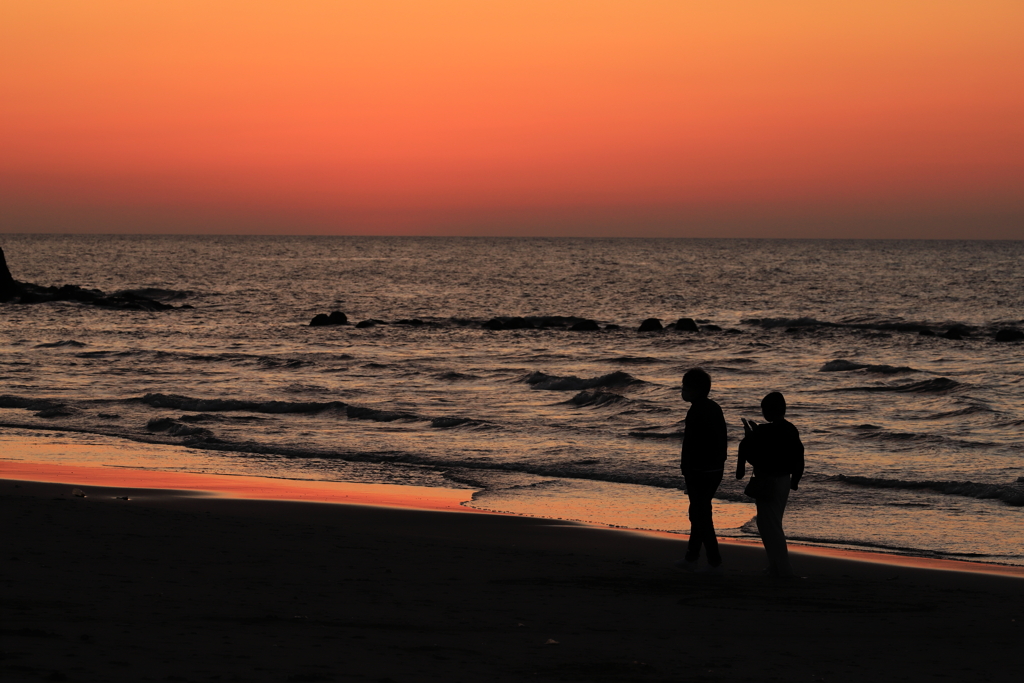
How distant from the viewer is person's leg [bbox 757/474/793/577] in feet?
23.9

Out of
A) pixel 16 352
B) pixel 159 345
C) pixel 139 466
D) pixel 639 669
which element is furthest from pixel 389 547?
pixel 159 345

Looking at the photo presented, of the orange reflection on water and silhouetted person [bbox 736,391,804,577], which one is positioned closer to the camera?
silhouetted person [bbox 736,391,804,577]

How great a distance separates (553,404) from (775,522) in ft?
41.3

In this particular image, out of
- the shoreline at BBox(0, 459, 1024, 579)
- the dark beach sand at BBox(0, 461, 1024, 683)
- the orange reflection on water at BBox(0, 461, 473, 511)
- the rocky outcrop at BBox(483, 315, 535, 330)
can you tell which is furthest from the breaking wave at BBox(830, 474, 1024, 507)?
the rocky outcrop at BBox(483, 315, 535, 330)

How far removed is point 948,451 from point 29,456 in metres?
13.2

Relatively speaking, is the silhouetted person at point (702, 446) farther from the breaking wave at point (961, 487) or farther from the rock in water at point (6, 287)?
the rock in water at point (6, 287)

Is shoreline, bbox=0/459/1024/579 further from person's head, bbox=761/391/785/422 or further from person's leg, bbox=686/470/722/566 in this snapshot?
person's head, bbox=761/391/785/422

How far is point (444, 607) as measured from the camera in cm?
Answer: 619

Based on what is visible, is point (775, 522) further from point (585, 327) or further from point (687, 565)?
point (585, 327)

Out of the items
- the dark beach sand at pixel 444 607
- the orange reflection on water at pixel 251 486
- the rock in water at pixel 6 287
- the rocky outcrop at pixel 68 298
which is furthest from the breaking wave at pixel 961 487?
the rock in water at pixel 6 287

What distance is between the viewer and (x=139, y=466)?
12.9 metres

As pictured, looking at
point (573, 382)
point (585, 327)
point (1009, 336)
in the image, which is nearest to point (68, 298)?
point (585, 327)

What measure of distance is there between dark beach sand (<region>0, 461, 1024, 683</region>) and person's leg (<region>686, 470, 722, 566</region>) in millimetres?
227

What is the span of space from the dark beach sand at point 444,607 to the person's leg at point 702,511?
23 centimetres
